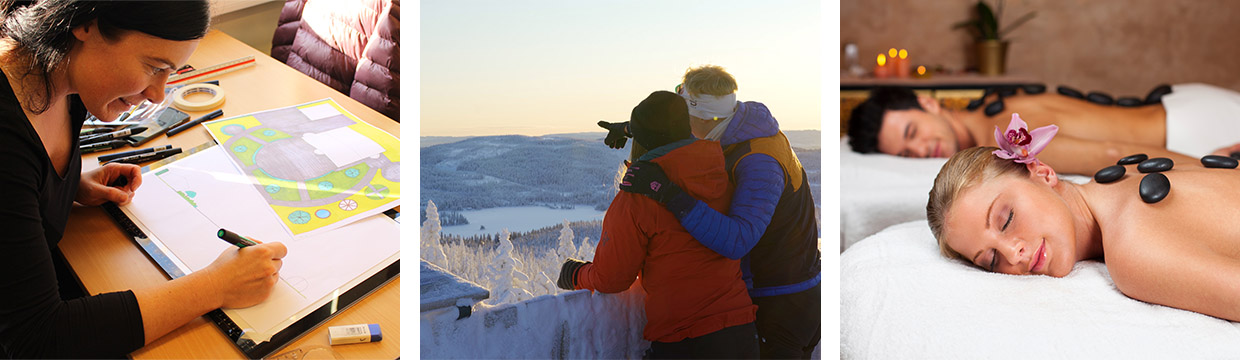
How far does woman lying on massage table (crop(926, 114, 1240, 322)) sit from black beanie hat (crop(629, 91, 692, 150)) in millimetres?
629

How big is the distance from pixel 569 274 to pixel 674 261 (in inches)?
7.3

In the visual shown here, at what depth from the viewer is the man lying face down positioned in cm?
208

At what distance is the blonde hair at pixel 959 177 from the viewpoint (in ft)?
4.82

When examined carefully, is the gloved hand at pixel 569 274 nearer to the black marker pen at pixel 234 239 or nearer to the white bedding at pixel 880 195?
the black marker pen at pixel 234 239

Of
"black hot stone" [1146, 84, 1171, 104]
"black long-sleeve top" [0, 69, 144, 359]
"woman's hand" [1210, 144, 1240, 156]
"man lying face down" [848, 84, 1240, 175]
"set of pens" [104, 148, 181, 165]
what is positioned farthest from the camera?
"black hot stone" [1146, 84, 1171, 104]

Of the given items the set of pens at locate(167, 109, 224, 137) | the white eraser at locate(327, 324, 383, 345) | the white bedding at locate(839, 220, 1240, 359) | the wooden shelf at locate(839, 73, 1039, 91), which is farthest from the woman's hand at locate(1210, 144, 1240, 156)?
the set of pens at locate(167, 109, 224, 137)

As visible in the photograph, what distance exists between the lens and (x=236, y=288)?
3.60 ft

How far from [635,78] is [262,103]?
0.79m

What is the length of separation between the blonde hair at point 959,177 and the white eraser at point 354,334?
1.12 m

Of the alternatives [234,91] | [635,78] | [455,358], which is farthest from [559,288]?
[234,91]

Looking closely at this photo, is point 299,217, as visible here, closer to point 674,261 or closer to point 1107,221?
point 674,261

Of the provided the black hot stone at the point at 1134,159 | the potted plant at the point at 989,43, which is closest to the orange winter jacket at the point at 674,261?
the black hot stone at the point at 1134,159

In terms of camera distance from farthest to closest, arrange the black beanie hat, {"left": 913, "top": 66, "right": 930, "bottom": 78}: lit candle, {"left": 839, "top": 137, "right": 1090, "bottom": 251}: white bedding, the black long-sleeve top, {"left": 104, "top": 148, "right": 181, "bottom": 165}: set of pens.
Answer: {"left": 913, "top": 66, "right": 930, "bottom": 78}: lit candle → {"left": 839, "top": 137, "right": 1090, "bottom": 251}: white bedding → {"left": 104, "top": 148, "right": 181, "bottom": 165}: set of pens → the black beanie hat → the black long-sleeve top

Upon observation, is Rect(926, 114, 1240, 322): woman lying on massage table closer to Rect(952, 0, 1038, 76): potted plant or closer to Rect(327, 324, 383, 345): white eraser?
Rect(327, 324, 383, 345): white eraser
